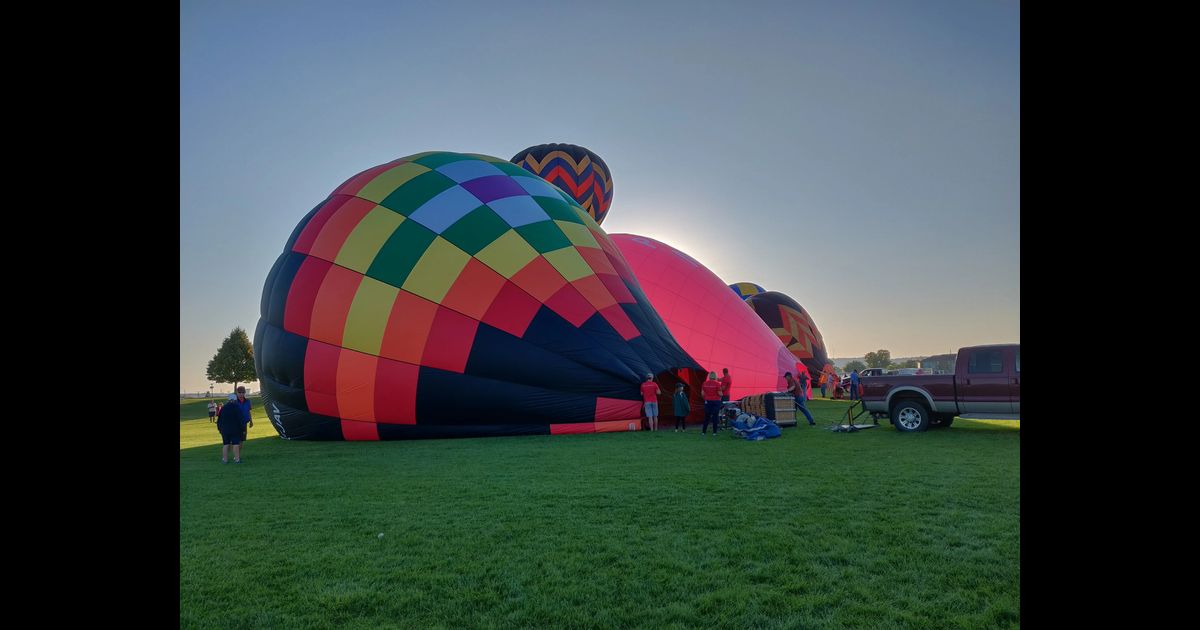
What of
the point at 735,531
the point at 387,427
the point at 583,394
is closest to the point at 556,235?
the point at 583,394

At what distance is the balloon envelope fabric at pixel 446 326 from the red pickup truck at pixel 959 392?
13.4ft

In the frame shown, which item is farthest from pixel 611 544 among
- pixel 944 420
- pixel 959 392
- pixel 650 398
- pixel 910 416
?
pixel 944 420

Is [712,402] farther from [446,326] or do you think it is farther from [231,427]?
[231,427]

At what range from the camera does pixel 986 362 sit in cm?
1109

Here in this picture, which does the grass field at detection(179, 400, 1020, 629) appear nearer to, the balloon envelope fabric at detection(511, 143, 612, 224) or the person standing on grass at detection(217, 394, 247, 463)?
the person standing on grass at detection(217, 394, 247, 463)

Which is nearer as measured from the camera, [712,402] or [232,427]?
[232,427]

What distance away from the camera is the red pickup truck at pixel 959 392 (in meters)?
10.9

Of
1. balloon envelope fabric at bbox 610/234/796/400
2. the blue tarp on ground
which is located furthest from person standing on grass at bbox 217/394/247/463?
balloon envelope fabric at bbox 610/234/796/400

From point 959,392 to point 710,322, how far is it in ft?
19.6

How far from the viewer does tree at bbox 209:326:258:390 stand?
5588cm

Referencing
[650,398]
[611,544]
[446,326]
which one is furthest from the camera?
[650,398]

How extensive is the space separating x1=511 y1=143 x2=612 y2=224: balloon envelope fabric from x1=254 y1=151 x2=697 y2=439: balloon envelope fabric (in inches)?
443
